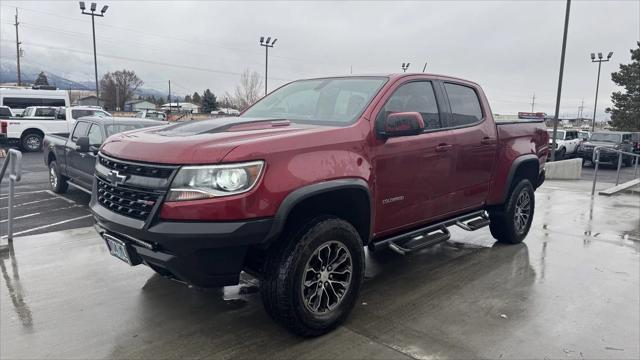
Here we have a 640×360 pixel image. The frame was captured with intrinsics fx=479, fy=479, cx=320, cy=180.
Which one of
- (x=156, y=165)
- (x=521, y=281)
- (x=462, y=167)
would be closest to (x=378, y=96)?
(x=462, y=167)

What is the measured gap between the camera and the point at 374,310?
3.92 m

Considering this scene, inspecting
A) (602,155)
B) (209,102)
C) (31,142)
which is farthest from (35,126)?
(209,102)

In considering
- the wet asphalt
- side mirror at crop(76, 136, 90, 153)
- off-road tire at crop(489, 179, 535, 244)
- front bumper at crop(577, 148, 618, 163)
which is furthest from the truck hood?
front bumper at crop(577, 148, 618, 163)

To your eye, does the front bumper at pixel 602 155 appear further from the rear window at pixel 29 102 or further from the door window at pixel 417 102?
the rear window at pixel 29 102

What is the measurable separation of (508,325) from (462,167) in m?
1.61

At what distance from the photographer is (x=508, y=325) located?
371cm

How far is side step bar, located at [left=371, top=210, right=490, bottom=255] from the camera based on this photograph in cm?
409

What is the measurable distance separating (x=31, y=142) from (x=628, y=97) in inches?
1789

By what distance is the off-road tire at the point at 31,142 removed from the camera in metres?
18.4

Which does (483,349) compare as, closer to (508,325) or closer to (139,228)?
(508,325)

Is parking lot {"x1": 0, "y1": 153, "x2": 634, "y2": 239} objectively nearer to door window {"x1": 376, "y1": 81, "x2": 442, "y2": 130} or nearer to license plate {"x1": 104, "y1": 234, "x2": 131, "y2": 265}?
license plate {"x1": 104, "y1": 234, "x2": 131, "y2": 265}

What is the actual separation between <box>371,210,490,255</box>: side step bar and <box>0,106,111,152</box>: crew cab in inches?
661

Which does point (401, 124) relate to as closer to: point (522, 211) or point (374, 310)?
point (374, 310)

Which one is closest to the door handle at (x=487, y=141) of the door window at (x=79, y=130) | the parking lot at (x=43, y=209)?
the parking lot at (x=43, y=209)
